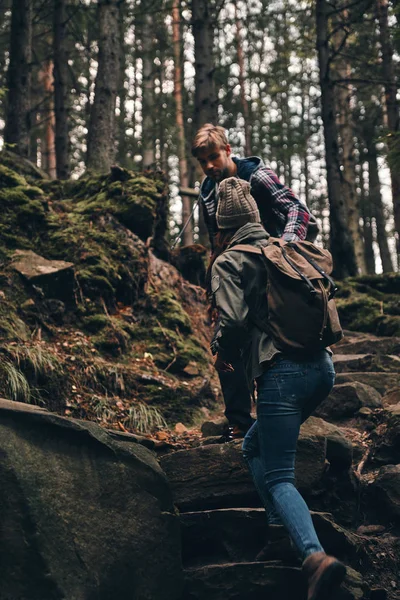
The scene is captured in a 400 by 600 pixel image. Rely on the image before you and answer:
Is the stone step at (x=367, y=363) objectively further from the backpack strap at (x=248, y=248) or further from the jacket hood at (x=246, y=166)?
the backpack strap at (x=248, y=248)

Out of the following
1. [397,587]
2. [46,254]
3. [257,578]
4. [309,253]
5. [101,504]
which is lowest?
[397,587]

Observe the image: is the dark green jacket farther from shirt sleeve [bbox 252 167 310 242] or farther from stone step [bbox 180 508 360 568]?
stone step [bbox 180 508 360 568]

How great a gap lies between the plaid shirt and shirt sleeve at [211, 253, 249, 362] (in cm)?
114

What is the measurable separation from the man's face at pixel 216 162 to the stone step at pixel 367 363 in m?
4.12

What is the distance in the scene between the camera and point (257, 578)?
4.21 m

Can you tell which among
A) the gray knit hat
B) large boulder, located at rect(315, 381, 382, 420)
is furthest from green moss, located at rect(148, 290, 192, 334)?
the gray knit hat

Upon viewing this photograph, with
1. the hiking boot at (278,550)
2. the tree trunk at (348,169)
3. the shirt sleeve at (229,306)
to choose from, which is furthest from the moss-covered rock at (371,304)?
the shirt sleeve at (229,306)

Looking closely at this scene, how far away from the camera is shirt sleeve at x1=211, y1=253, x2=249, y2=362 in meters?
3.74

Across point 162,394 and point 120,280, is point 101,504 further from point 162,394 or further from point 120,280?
point 120,280

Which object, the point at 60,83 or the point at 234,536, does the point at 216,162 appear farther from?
the point at 60,83

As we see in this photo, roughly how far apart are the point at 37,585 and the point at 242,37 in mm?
25491

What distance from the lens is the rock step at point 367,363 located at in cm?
851

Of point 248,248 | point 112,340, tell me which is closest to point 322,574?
point 248,248

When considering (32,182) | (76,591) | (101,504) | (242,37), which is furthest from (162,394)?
(242,37)
